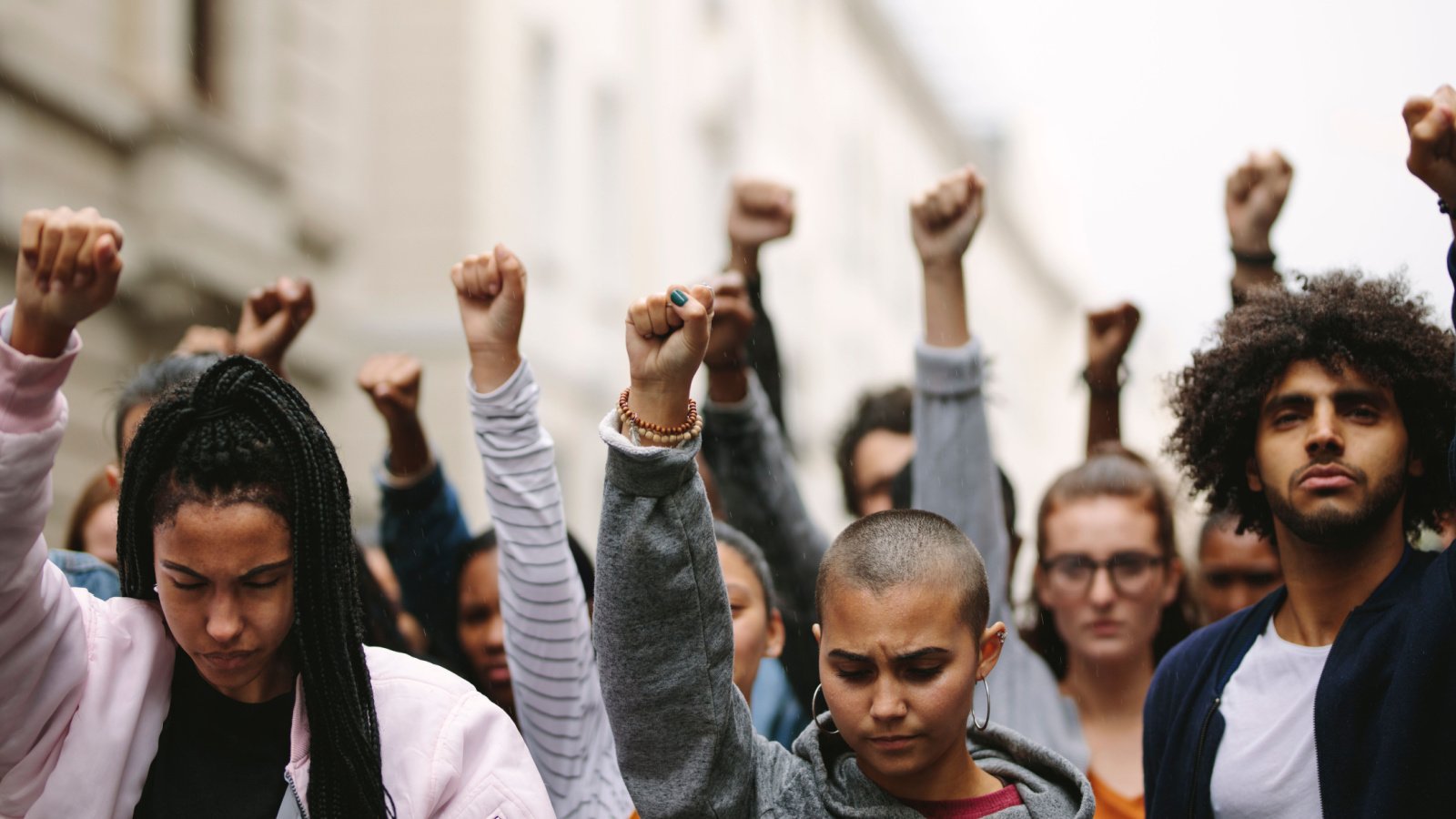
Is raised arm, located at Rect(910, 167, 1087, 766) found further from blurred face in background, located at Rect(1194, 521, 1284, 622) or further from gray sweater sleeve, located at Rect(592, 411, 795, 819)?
gray sweater sleeve, located at Rect(592, 411, 795, 819)

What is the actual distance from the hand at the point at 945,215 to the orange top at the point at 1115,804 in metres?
1.16

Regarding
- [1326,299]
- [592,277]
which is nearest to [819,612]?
[1326,299]

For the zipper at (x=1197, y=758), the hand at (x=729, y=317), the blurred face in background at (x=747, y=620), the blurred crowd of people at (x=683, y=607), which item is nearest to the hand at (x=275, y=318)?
the blurred crowd of people at (x=683, y=607)

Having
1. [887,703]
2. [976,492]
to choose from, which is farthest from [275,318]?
[887,703]

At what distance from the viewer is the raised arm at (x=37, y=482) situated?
2.14 metres

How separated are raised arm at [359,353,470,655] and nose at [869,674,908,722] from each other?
153 cm

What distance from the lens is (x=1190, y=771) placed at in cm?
269

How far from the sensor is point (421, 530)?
368 centimetres

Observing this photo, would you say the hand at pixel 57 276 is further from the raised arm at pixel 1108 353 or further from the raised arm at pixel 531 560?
the raised arm at pixel 1108 353

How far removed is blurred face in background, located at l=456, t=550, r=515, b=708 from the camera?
3582mm

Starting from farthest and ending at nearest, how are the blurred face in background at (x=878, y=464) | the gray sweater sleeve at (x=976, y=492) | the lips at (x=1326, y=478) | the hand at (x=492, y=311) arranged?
the blurred face in background at (x=878, y=464) < the gray sweater sleeve at (x=976, y=492) < the hand at (x=492, y=311) < the lips at (x=1326, y=478)

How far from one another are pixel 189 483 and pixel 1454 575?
6.15ft

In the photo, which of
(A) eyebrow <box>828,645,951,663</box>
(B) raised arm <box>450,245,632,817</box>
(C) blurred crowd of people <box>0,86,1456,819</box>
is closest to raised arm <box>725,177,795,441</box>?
(C) blurred crowd of people <box>0,86,1456,819</box>

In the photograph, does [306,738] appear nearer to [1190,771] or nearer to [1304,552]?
[1190,771]
